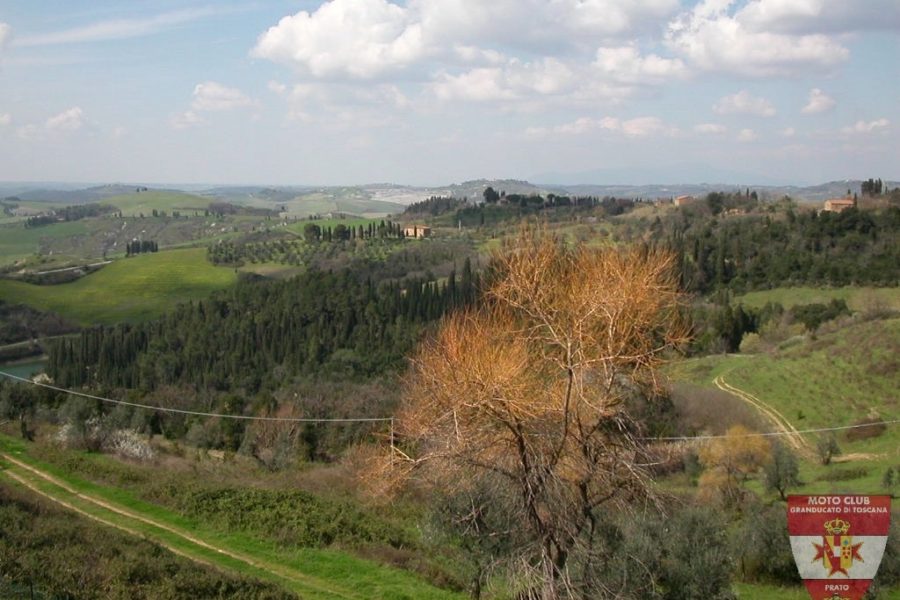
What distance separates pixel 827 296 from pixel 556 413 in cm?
4912

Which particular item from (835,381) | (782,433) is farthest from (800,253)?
(782,433)

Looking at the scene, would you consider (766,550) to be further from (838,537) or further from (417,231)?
(417,231)

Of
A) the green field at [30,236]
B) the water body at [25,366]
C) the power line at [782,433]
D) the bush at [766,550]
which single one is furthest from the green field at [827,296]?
the green field at [30,236]

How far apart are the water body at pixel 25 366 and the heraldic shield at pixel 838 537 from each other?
63804 mm

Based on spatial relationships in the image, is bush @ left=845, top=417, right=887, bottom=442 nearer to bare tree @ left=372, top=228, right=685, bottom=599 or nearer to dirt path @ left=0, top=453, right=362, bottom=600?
bare tree @ left=372, top=228, right=685, bottom=599

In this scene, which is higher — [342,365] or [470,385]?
[470,385]

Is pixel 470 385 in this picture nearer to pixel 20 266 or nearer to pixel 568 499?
pixel 568 499

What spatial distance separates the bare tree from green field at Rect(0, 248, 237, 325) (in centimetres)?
7179

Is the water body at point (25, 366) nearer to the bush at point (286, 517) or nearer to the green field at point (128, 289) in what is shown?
the green field at point (128, 289)

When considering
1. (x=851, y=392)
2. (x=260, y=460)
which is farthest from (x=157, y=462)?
(x=851, y=392)

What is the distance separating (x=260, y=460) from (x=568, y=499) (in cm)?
1980

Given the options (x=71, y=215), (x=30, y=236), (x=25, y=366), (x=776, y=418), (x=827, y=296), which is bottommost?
(x=25, y=366)

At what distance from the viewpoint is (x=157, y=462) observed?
21312 mm

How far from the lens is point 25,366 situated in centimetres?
6353
